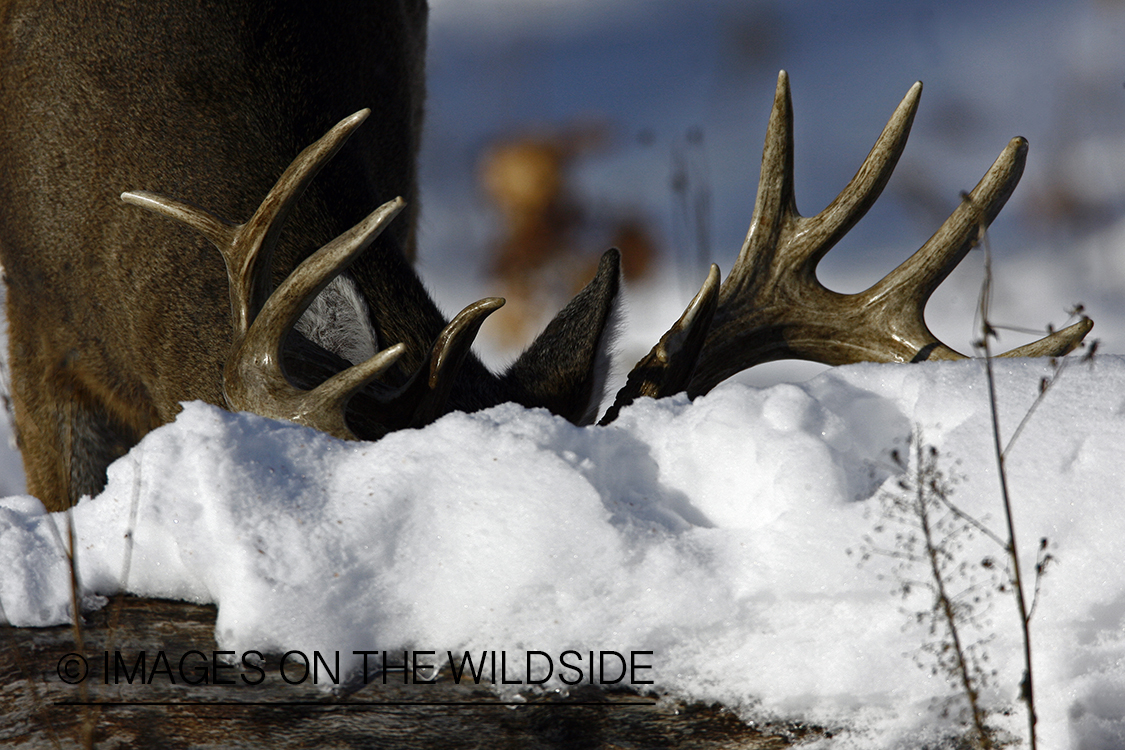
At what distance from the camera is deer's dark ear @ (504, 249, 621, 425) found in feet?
9.45

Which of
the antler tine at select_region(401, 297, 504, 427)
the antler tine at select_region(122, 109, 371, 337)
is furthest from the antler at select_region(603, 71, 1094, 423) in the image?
the antler tine at select_region(122, 109, 371, 337)

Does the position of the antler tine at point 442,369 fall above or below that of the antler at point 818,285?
below

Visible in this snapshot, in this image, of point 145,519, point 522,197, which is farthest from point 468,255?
point 145,519

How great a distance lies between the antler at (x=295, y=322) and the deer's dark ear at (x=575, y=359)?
17.4 inches

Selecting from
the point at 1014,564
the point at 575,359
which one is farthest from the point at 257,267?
the point at 1014,564

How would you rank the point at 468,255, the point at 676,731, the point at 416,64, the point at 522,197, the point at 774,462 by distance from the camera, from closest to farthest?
the point at 676,731 < the point at 774,462 < the point at 416,64 < the point at 522,197 < the point at 468,255

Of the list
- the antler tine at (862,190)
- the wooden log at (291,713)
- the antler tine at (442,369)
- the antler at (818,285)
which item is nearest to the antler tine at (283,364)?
the antler tine at (442,369)

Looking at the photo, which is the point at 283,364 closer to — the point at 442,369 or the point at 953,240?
the point at 442,369

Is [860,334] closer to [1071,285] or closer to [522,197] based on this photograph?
[522,197]

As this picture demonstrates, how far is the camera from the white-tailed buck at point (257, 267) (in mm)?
2426

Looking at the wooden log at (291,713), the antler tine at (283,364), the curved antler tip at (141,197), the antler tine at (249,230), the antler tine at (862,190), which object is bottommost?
the wooden log at (291,713)

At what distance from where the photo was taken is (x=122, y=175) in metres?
3.21

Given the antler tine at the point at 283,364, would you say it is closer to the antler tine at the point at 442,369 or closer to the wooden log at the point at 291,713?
the antler tine at the point at 442,369

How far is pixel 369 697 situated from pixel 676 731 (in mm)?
506
